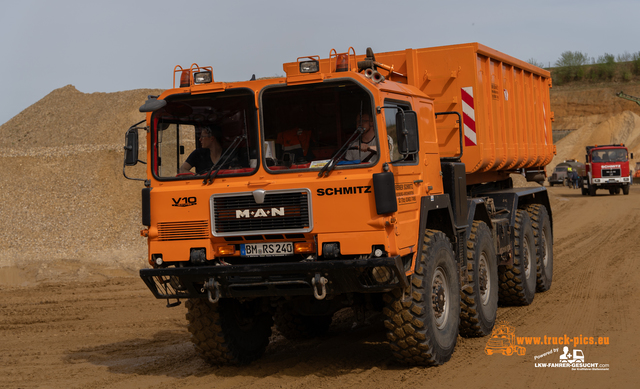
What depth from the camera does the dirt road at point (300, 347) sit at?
6.22 m

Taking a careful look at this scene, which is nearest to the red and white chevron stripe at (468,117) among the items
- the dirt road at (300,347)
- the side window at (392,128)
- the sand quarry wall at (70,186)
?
the side window at (392,128)

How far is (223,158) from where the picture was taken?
632 centimetres

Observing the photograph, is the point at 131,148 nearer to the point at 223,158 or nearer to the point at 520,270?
the point at 223,158

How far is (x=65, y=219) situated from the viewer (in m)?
21.4

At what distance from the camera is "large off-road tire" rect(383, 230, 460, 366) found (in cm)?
616

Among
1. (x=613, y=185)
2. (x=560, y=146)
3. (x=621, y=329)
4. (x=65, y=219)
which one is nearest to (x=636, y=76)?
(x=560, y=146)

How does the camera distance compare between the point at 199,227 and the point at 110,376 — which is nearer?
the point at 199,227

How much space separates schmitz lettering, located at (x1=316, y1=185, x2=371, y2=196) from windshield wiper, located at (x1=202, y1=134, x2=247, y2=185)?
98 cm

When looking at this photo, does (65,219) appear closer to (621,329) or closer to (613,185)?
(621,329)

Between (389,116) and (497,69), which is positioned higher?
(497,69)

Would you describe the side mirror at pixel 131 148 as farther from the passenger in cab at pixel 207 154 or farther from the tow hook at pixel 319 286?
the tow hook at pixel 319 286

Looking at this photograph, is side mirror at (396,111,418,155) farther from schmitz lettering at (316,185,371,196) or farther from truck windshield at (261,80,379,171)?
schmitz lettering at (316,185,371,196)

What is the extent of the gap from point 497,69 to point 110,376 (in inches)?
253

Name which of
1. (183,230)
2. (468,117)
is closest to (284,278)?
(183,230)
